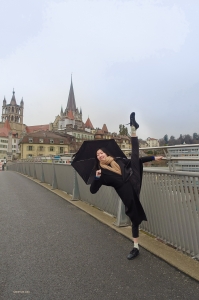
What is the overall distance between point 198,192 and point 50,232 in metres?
3.03

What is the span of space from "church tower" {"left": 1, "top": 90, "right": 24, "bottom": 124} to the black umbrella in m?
162

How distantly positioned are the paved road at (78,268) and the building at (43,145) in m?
84.4

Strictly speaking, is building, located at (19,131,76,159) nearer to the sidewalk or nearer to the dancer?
the sidewalk

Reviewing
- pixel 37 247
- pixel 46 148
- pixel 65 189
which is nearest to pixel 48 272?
pixel 37 247

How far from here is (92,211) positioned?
23.0ft

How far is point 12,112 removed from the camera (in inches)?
6299

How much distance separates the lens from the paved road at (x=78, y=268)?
2838mm

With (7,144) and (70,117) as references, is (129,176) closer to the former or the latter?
(7,144)

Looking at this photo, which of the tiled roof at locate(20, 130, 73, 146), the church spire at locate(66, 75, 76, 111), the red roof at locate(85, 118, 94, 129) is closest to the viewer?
the tiled roof at locate(20, 130, 73, 146)

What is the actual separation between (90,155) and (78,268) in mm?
1856

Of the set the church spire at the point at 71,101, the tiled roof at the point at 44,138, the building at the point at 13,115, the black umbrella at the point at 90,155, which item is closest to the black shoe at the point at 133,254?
the black umbrella at the point at 90,155

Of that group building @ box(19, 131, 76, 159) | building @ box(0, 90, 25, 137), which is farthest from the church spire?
building @ box(19, 131, 76, 159)

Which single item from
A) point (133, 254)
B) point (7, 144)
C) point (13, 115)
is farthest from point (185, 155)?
point (13, 115)

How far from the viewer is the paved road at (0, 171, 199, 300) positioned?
2.84 metres
